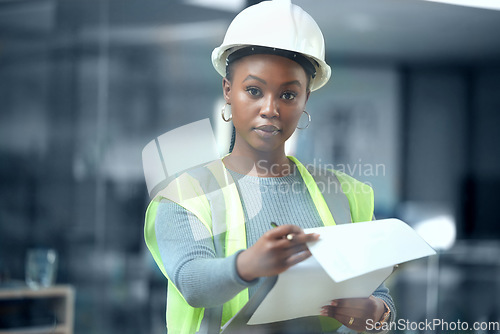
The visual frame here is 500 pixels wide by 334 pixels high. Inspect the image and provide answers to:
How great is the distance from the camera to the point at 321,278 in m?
1.07

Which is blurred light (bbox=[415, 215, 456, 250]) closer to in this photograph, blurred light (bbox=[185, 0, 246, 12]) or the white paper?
the white paper

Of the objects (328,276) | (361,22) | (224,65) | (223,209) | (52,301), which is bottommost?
(52,301)

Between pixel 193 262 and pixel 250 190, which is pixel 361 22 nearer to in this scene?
pixel 250 190

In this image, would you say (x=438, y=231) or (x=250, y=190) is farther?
(x=438, y=231)

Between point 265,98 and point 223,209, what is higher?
point 265,98

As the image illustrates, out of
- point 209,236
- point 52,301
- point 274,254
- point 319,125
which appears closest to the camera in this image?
point 274,254

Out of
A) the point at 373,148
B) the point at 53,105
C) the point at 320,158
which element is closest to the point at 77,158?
the point at 53,105

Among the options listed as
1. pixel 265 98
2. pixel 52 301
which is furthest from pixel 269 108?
pixel 52 301

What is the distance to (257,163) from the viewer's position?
121 centimetres

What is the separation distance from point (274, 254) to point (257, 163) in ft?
0.87

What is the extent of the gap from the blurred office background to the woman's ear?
0.05 meters

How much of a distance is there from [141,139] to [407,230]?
761mm

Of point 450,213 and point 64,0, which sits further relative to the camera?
point 64,0

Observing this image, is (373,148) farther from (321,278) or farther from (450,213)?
(321,278)
